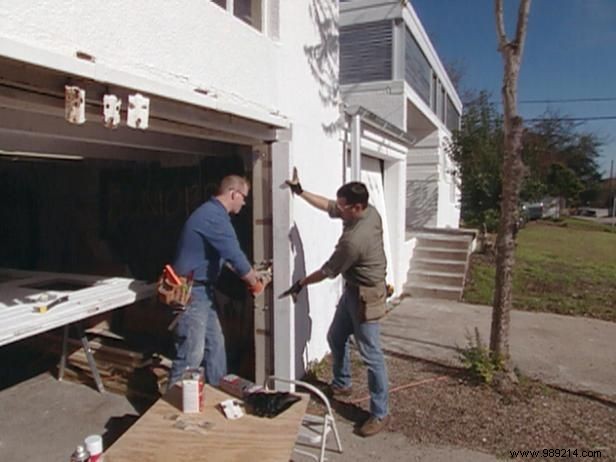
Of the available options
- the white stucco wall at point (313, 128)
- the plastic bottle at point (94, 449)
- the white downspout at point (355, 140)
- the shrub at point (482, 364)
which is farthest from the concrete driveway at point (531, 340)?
the plastic bottle at point (94, 449)

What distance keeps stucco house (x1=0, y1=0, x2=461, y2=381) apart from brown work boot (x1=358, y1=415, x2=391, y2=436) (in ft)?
2.72

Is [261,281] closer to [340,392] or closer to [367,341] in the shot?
[367,341]

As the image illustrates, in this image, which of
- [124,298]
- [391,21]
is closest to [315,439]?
[124,298]

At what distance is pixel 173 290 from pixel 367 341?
157 centimetres

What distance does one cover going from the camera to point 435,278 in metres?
9.09

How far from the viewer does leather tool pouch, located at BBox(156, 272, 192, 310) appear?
3414 mm

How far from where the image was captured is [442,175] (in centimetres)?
1412

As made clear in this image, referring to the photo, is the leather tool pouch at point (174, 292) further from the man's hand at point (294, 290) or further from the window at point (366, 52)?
the window at point (366, 52)

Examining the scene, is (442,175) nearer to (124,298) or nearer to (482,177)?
(482,177)

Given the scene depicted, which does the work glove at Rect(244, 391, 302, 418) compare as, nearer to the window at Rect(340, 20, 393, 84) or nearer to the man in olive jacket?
the man in olive jacket

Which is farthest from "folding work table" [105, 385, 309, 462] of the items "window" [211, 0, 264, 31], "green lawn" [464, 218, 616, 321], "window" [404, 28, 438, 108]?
"window" [404, 28, 438, 108]

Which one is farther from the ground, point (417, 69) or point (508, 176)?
point (417, 69)

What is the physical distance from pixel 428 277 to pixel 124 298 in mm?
6404

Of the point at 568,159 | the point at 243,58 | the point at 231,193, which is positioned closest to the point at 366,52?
the point at 243,58
